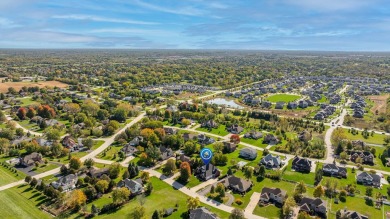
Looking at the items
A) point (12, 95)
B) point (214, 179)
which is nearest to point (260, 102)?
point (214, 179)

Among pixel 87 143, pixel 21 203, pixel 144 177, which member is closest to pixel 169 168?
pixel 144 177

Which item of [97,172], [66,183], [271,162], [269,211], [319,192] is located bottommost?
[269,211]

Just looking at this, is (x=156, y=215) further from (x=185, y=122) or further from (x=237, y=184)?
(x=185, y=122)

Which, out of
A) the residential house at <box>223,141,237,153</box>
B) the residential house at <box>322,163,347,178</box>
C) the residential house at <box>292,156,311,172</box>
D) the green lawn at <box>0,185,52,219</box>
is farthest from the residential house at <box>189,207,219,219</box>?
the residential house at <box>322,163,347,178</box>

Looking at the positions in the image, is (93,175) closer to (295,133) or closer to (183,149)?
(183,149)

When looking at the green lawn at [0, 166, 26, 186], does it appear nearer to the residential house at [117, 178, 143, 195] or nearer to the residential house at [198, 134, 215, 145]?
the residential house at [117, 178, 143, 195]

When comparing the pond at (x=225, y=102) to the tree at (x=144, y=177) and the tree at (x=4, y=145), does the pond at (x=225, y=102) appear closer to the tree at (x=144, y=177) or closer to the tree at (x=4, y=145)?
the tree at (x=144, y=177)
